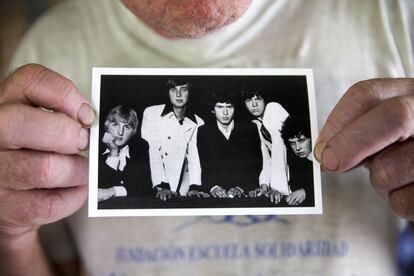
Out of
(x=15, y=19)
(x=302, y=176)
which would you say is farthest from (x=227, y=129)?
(x=15, y=19)

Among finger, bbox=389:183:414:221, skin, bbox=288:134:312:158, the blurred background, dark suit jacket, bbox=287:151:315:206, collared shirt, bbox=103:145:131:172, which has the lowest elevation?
finger, bbox=389:183:414:221

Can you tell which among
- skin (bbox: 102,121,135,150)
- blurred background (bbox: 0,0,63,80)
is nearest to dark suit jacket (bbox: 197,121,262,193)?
skin (bbox: 102,121,135,150)

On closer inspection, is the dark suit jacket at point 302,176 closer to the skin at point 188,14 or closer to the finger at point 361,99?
the finger at point 361,99

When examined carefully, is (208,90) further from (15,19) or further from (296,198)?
(15,19)

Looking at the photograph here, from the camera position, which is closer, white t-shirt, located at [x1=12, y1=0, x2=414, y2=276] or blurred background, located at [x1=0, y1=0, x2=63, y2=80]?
white t-shirt, located at [x1=12, y1=0, x2=414, y2=276]

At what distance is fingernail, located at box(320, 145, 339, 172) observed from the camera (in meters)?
0.58

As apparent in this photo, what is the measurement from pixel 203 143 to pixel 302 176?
15 cm

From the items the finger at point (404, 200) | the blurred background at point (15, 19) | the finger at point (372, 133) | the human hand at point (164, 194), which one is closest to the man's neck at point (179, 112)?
the human hand at point (164, 194)

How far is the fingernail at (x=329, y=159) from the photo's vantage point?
1.90ft

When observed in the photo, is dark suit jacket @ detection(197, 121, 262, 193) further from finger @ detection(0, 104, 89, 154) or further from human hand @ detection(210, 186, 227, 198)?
finger @ detection(0, 104, 89, 154)

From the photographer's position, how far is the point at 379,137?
56 centimetres

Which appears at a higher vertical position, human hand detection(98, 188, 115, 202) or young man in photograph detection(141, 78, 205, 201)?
young man in photograph detection(141, 78, 205, 201)

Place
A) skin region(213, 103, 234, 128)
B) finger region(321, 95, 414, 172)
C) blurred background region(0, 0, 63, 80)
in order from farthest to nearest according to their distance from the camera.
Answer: blurred background region(0, 0, 63, 80) < skin region(213, 103, 234, 128) < finger region(321, 95, 414, 172)

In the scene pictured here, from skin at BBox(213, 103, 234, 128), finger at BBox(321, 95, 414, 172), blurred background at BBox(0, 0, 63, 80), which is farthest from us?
blurred background at BBox(0, 0, 63, 80)
